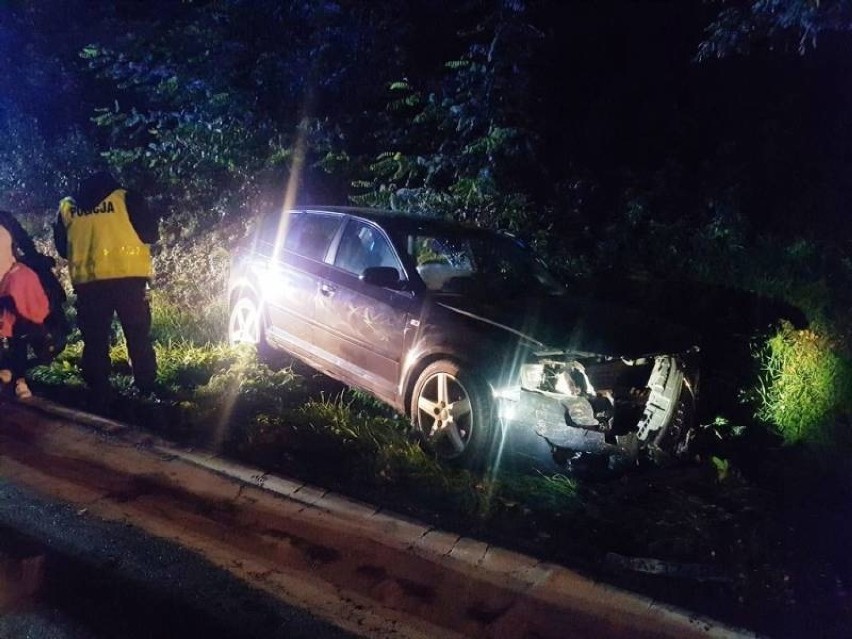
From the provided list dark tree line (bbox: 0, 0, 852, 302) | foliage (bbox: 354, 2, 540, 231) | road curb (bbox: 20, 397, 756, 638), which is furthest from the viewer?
foliage (bbox: 354, 2, 540, 231)

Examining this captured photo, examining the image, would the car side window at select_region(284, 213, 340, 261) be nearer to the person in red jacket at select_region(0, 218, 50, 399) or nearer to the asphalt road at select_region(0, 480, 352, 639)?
the person in red jacket at select_region(0, 218, 50, 399)

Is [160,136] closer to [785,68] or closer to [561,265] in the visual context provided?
[561,265]

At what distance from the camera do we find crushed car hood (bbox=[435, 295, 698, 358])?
14.4 ft

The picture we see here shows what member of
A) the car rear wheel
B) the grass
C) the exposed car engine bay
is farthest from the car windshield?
the car rear wheel

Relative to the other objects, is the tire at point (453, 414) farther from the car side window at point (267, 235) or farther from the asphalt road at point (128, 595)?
the car side window at point (267, 235)

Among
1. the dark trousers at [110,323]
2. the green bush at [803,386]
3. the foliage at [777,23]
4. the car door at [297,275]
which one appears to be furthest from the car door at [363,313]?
the foliage at [777,23]

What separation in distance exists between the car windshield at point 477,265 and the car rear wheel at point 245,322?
2.04m

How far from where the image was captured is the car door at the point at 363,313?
5.14 meters

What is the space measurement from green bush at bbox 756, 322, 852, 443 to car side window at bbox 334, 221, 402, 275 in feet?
9.04

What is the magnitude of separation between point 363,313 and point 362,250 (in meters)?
0.55

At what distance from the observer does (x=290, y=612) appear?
3.28 m

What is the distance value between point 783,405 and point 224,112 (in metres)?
8.13

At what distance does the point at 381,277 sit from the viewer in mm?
4996

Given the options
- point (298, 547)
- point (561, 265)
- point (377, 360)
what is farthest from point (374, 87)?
point (298, 547)
